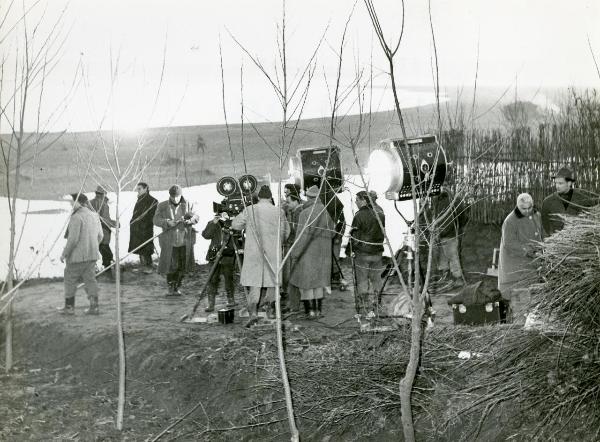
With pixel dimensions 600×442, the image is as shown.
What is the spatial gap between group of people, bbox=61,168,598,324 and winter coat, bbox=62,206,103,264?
0.01 metres

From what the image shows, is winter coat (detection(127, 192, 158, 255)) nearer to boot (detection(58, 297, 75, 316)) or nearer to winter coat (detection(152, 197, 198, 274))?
winter coat (detection(152, 197, 198, 274))

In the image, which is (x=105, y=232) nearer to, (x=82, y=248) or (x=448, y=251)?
(x=82, y=248)

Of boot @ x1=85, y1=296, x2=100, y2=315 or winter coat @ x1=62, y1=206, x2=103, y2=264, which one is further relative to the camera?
boot @ x1=85, y1=296, x2=100, y2=315

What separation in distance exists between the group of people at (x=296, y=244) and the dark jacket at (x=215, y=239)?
1 centimetres

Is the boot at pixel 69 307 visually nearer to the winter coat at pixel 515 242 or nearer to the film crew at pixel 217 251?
the film crew at pixel 217 251

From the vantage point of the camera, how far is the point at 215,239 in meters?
8.57

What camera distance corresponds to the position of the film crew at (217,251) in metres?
8.21

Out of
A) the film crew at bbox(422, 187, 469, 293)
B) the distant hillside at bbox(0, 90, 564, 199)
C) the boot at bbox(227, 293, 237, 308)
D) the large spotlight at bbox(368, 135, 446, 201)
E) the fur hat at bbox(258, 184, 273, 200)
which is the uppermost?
the distant hillside at bbox(0, 90, 564, 199)

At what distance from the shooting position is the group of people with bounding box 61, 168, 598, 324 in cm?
764

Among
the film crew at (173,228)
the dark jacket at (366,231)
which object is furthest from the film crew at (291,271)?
the film crew at (173,228)

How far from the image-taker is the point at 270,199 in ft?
25.7

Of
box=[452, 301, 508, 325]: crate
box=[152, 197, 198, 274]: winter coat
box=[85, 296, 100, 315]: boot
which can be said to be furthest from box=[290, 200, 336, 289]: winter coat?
box=[85, 296, 100, 315]: boot

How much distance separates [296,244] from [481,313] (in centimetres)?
217

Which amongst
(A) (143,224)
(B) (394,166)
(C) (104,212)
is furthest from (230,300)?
(C) (104,212)
